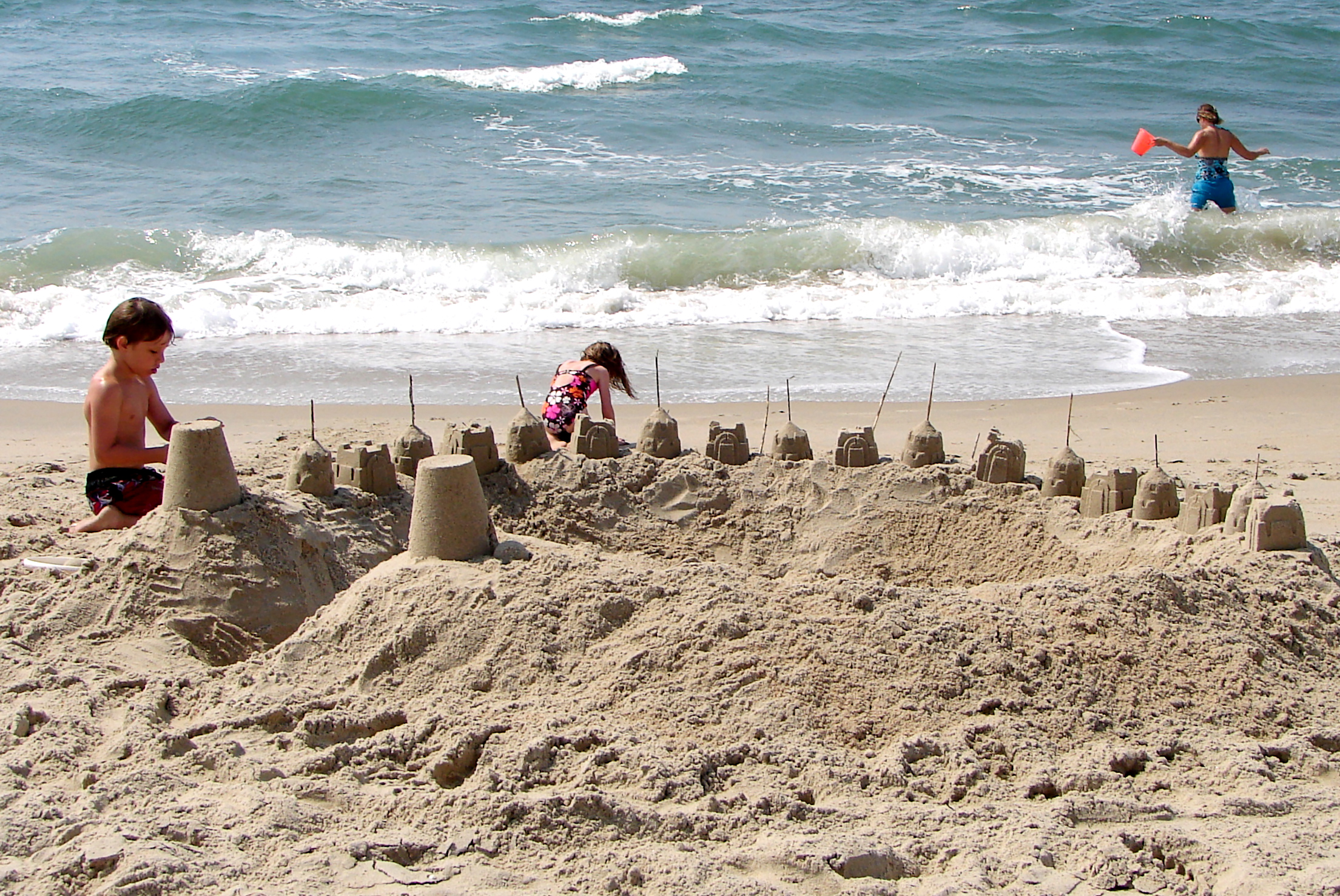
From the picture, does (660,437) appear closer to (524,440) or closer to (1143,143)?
(524,440)

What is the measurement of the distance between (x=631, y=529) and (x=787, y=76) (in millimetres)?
13371

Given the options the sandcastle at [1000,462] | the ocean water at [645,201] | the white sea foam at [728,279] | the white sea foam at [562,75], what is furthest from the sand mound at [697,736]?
the white sea foam at [562,75]

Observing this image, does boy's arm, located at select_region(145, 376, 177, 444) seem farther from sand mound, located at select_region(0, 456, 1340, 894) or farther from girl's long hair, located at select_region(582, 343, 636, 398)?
girl's long hair, located at select_region(582, 343, 636, 398)

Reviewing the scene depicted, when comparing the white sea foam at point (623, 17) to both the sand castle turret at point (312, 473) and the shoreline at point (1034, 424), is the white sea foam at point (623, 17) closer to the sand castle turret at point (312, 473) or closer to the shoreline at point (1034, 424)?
the shoreline at point (1034, 424)

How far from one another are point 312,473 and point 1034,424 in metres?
3.59

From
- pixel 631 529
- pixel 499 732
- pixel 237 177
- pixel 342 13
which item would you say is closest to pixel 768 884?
pixel 499 732

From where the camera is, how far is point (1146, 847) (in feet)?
7.97

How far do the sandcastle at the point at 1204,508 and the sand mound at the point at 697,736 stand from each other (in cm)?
7

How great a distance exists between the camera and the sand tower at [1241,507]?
138 inches

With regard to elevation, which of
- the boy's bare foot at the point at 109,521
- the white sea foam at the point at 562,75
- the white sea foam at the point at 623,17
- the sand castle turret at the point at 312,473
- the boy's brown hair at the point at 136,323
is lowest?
the boy's bare foot at the point at 109,521

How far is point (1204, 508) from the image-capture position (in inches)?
143

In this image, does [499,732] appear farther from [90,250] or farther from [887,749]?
[90,250]

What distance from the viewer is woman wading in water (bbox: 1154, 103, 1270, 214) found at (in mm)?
10023

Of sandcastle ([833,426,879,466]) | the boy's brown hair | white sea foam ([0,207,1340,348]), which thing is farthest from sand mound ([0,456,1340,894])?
white sea foam ([0,207,1340,348])
